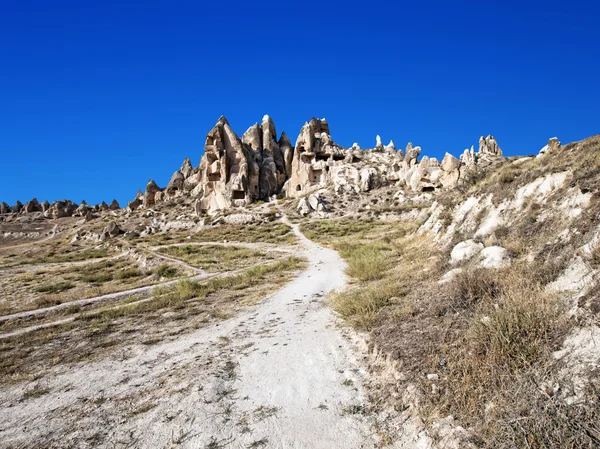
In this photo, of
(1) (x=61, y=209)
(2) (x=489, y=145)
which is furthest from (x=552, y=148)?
(1) (x=61, y=209)

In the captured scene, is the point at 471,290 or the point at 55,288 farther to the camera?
the point at 55,288

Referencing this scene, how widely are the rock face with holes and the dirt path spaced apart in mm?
44381

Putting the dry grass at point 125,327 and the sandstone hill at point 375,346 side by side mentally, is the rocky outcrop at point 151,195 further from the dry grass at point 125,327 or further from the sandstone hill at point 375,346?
the dry grass at point 125,327

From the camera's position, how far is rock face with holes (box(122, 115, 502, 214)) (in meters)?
51.2

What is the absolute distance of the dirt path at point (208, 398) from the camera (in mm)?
3371

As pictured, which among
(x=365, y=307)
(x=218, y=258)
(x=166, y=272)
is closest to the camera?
(x=365, y=307)

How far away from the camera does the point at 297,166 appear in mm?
62969

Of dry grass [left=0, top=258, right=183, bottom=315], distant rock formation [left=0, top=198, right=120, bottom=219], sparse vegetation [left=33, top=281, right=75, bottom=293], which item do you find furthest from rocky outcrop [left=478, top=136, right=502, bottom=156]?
distant rock formation [left=0, top=198, right=120, bottom=219]

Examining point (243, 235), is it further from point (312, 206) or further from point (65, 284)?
point (65, 284)

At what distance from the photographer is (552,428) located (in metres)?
2.34

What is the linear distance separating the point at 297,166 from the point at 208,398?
6069cm

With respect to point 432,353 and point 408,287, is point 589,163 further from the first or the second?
point 432,353

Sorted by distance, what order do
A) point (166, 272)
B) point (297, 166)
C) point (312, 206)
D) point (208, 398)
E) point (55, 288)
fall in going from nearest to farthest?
point (208, 398)
point (55, 288)
point (166, 272)
point (312, 206)
point (297, 166)

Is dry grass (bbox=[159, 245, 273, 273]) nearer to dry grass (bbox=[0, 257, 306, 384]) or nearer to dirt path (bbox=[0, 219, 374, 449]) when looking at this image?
dry grass (bbox=[0, 257, 306, 384])
